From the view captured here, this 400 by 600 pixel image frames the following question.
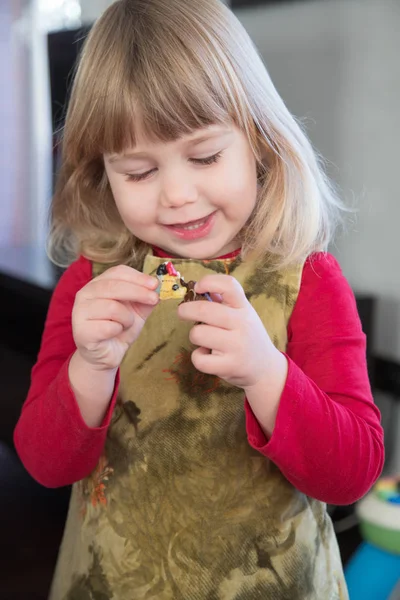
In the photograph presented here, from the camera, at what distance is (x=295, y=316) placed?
90cm

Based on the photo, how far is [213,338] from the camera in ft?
2.42

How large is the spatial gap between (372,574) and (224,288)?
2.92 feet

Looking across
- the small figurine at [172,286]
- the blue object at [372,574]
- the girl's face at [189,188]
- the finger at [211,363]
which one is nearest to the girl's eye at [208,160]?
the girl's face at [189,188]

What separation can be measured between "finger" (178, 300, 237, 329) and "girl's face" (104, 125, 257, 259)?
0.13 m

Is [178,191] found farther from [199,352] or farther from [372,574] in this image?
[372,574]

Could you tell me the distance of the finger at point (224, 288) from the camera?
74cm

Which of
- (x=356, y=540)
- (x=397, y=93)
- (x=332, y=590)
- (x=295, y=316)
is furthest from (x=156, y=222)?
(x=356, y=540)

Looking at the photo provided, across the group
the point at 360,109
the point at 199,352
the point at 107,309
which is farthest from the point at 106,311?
the point at 360,109

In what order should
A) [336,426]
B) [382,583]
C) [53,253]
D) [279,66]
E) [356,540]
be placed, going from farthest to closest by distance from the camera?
[279,66], [356,540], [382,583], [53,253], [336,426]

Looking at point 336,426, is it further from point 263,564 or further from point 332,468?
point 263,564

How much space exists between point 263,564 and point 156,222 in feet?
1.32

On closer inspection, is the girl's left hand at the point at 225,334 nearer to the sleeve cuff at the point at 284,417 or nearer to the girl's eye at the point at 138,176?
the sleeve cuff at the point at 284,417

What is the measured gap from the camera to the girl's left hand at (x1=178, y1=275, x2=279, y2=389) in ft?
2.42

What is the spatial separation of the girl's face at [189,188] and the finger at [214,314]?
0.13 m
